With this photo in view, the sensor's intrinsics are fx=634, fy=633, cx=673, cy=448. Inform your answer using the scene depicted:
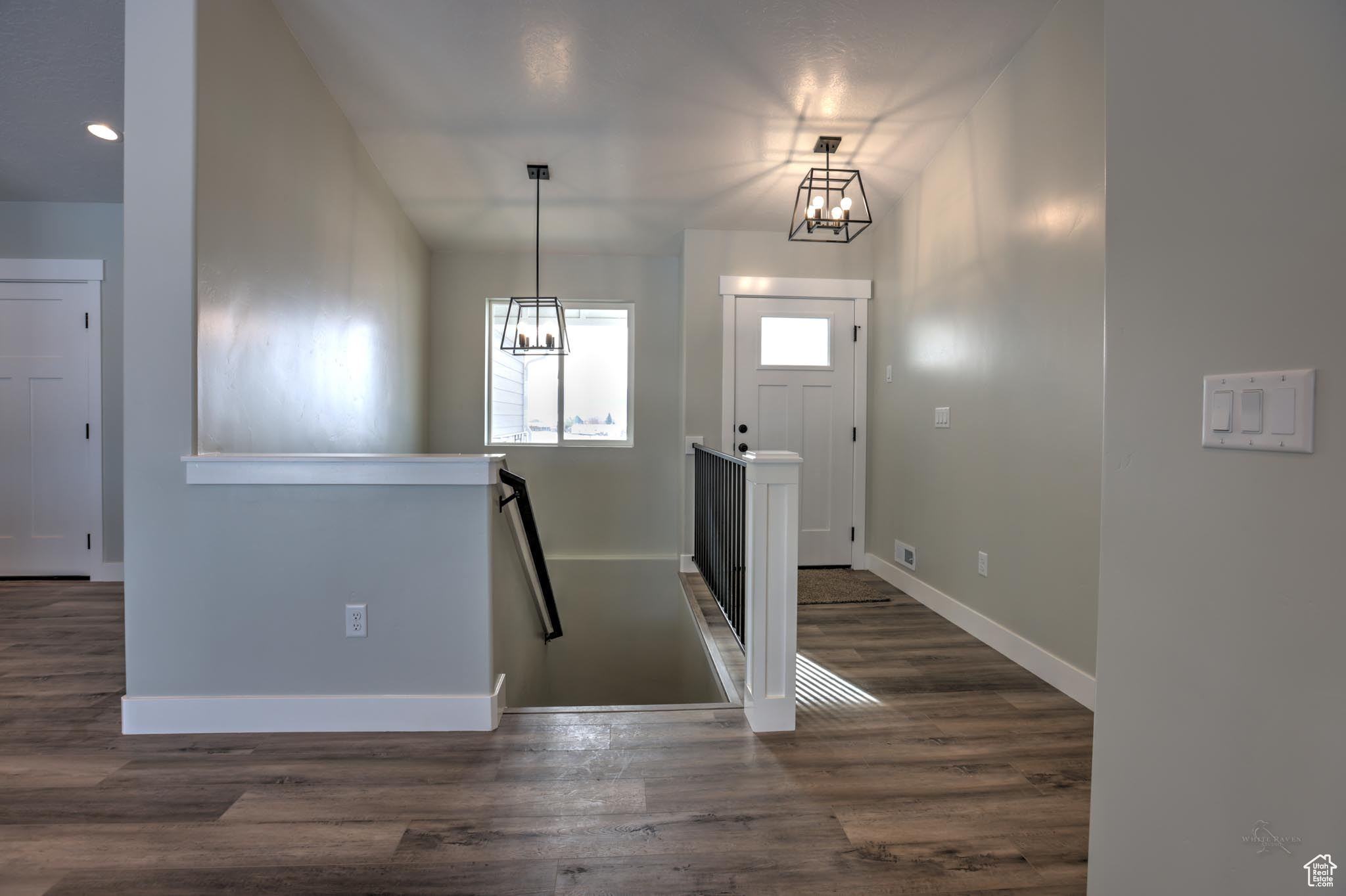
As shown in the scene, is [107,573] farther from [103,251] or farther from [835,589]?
[835,589]

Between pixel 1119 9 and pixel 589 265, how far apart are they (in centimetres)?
455

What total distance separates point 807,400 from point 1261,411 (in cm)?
388

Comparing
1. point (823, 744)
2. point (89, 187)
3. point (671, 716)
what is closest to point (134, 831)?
point (671, 716)

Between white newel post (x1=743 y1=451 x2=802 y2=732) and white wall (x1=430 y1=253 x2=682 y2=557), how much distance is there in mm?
3071

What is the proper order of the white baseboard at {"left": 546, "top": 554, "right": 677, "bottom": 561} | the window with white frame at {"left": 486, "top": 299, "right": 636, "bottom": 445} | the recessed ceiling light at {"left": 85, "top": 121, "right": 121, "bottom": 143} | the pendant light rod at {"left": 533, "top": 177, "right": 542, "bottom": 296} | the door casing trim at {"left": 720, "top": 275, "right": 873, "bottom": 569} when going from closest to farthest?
the recessed ceiling light at {"left": 85, "top": 121, "right": 121, "bottom": 143}
the pendant light rod at {"left": 533, "top": 177, "right": 542, "bottom": 296}
the door casing trim at {"left": 720, "top": 275, "right": 873, "bottom": 569}
the white baseboard at {"left": 546, "top": 554, "right": 677, "bottom": 561}
the window with white frame at {"left": 486, "top": 299, "right": 636, "bottom": 445}

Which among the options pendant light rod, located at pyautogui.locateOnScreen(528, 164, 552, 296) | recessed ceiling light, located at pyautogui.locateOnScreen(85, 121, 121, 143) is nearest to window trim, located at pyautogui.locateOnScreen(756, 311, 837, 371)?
pendant light rod, located at pyautogui.locateOnScreen(528, 164, 552, 296)

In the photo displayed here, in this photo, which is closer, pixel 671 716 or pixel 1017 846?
pixel 1017 846

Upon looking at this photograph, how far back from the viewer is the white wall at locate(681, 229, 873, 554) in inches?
183

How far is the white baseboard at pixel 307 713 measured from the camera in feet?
7.10

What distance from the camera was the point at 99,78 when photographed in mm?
2980

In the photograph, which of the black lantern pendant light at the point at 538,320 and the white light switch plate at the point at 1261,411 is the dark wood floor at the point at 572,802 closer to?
the white light switch plate at the point at 1261,411

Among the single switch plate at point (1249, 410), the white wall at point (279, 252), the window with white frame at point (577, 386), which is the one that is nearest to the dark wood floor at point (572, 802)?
the white wall at point (279, 252)

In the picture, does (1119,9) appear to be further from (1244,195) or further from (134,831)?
(134,831)

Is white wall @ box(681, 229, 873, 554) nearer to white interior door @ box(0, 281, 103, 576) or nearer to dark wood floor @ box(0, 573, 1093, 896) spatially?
dark wood floor @ box(0, 573, 1093, 896)
